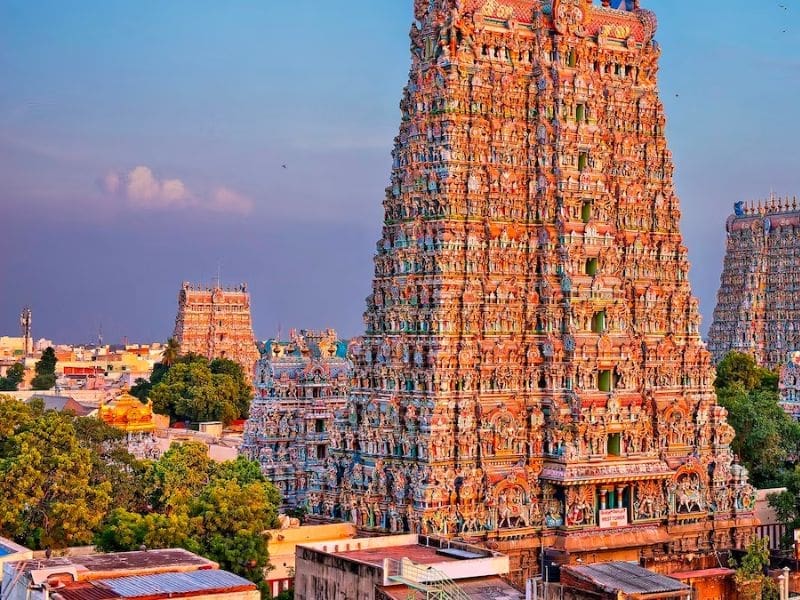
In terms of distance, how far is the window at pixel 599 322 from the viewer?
180 ft

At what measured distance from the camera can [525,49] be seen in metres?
56.3

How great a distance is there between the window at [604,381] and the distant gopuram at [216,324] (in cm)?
7524

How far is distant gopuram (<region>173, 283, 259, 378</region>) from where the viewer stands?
12850 centimetres

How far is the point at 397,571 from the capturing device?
1644 inches

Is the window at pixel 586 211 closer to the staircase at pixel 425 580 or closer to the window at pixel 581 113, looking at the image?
the window at pixel 581 113

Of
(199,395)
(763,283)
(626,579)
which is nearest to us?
(626,579)

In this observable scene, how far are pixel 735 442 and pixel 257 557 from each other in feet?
101

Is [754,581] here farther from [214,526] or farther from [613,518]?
[214,526]

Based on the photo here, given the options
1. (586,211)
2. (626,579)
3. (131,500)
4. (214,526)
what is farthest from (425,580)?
(131,500)

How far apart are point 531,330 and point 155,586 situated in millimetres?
20781

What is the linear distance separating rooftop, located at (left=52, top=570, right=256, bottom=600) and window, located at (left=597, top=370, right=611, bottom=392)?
2006cm

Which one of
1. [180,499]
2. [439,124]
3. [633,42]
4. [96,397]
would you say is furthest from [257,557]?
[96,397]

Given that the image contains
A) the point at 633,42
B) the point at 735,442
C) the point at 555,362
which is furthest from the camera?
the point at 735,442

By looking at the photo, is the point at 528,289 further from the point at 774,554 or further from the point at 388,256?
the point at 774,554
